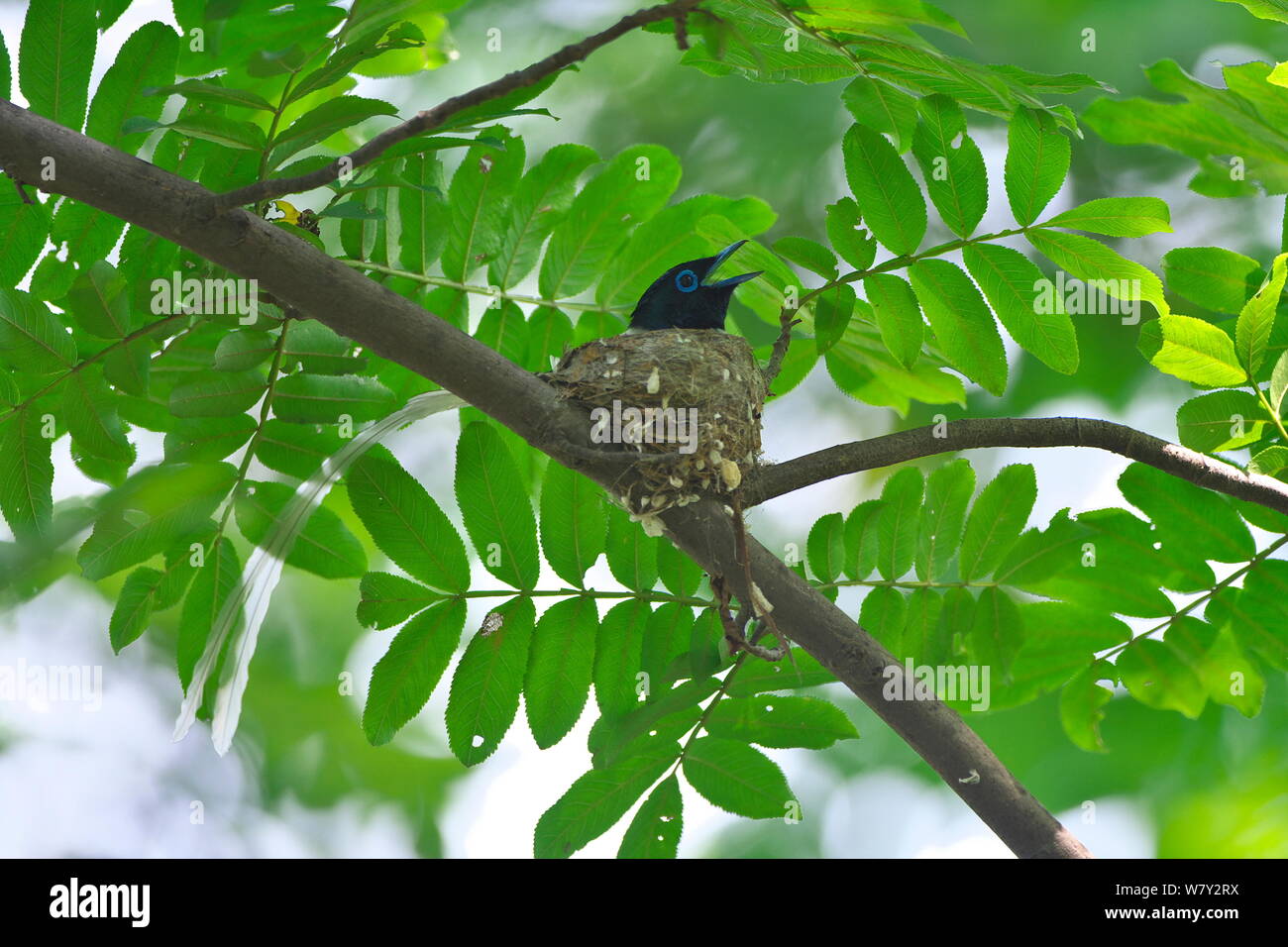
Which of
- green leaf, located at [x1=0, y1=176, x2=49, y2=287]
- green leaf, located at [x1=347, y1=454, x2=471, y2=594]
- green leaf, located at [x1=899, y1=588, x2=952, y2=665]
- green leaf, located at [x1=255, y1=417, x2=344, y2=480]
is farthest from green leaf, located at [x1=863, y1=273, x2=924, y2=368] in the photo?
green leaf, located at [x1=0, y1=176, x2=49, y2=287]

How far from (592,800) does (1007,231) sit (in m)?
1.81

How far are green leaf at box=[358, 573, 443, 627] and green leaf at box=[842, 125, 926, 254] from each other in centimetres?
151

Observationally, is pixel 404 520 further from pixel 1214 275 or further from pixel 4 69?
pixel 1214 275

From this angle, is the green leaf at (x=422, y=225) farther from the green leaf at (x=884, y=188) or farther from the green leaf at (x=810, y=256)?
the green leaf at (x=884, y=188)

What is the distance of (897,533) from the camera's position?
10.7 feet

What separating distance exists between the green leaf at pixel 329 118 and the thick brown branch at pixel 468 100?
0.37 meters

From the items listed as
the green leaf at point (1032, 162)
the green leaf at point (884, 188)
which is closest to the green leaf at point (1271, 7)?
the green leaf at point (1032, 162)

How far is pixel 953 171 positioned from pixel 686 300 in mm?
1353

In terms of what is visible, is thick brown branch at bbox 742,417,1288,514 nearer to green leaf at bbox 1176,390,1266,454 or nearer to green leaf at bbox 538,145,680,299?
green leaf at bbox 1176,390,1266,454

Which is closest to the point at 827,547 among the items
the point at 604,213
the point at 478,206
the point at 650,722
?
the point at 650,722

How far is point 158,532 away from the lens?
3037mm

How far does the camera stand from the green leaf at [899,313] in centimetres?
301

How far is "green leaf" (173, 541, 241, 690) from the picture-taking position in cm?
307
